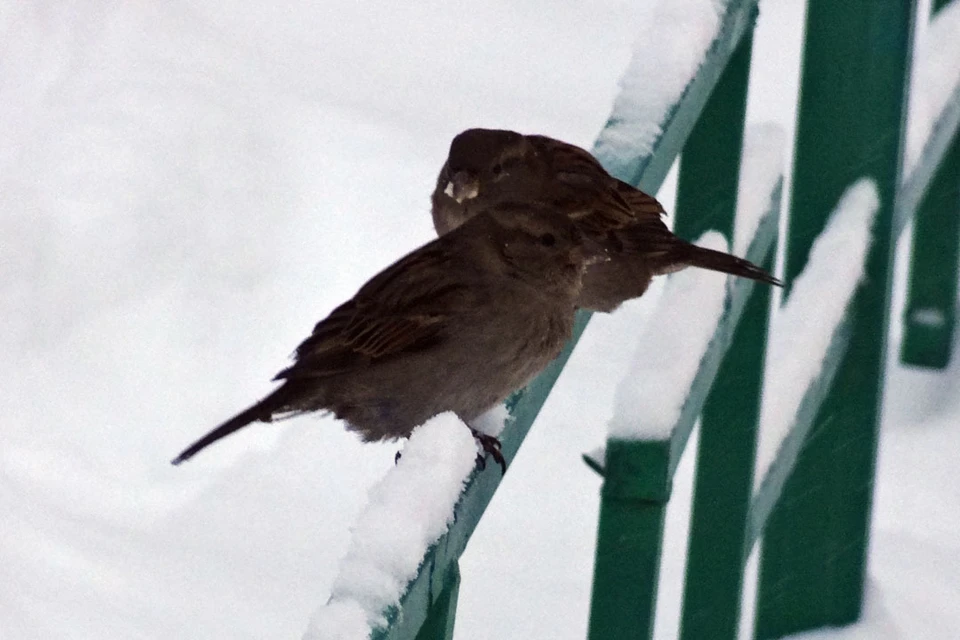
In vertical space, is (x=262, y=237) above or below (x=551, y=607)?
above

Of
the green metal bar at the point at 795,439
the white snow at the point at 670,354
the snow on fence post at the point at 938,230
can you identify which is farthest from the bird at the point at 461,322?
the snow on fence post at the point at 938,230

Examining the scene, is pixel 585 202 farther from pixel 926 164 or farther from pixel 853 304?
pixel 926 164

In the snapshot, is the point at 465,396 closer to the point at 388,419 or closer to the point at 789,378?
the point at 388,419

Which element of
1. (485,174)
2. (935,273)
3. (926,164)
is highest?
(935,273)

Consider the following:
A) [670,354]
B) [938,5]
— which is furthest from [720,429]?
[938,5]

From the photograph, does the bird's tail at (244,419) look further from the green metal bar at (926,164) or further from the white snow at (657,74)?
the green metal bar at (926,164)

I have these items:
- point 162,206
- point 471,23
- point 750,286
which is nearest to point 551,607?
point 750,286
